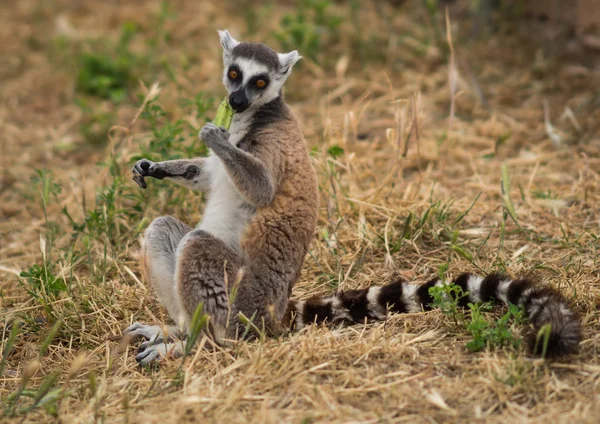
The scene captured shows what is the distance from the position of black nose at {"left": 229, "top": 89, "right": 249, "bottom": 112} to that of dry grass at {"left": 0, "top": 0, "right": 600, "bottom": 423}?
1.08 metres

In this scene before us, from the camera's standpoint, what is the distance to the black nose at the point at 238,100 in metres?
3.48

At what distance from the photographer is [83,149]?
6.45 meters

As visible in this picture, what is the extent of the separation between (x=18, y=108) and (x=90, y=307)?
4089mm

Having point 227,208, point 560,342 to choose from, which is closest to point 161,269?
point 227,208

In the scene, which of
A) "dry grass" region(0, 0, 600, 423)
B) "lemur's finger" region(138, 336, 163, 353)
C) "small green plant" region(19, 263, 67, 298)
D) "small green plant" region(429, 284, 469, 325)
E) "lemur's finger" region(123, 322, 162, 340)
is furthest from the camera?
"small green plant" region(19, 263, 67, 298)

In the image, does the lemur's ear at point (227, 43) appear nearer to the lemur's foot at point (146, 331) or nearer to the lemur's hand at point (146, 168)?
the lemur's hand at point (146, 168)

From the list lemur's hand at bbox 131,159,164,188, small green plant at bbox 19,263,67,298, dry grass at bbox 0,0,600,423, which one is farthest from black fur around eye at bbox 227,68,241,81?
small green plant at bbox 19,263,67,298

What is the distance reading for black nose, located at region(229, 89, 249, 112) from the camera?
348cm

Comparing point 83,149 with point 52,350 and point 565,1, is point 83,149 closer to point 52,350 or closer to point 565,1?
point 52,350

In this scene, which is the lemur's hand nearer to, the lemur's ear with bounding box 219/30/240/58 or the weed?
the lemur's ear with bounding box 219/30/240/58

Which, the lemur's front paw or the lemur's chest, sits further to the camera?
the lemur's chest

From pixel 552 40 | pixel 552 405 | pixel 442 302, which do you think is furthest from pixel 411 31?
→ pixel 552 405

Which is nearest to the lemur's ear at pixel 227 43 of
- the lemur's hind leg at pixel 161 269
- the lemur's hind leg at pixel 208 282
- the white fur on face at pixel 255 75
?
the white fur on face at pixel 255 75

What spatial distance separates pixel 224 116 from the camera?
11.9 ft
